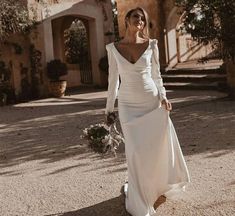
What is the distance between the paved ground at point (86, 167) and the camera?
420 centimetres

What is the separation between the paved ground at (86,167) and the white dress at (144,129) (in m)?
0.26

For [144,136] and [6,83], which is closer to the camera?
[144,136]

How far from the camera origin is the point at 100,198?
14.6ft

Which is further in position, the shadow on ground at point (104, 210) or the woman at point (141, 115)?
the shadow on ground at point (104, 210)

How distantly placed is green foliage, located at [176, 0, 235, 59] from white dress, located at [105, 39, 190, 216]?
6.37 metres

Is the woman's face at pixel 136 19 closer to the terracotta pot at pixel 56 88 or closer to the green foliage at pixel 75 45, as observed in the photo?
the terracotta pot at pixel 56 88

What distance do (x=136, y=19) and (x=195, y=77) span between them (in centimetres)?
1164

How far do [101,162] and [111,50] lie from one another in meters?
2.36

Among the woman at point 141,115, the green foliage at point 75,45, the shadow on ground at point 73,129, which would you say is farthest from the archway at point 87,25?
the woman at point 141,115

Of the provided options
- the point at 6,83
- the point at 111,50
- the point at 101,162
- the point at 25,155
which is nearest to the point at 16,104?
the point at 6,83

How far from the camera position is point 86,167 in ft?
18.8

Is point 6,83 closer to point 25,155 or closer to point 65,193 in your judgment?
point 25,155

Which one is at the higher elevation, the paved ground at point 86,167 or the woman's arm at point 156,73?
the woman's arm at point 156,73

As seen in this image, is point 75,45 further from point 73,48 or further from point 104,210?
point 104,210
